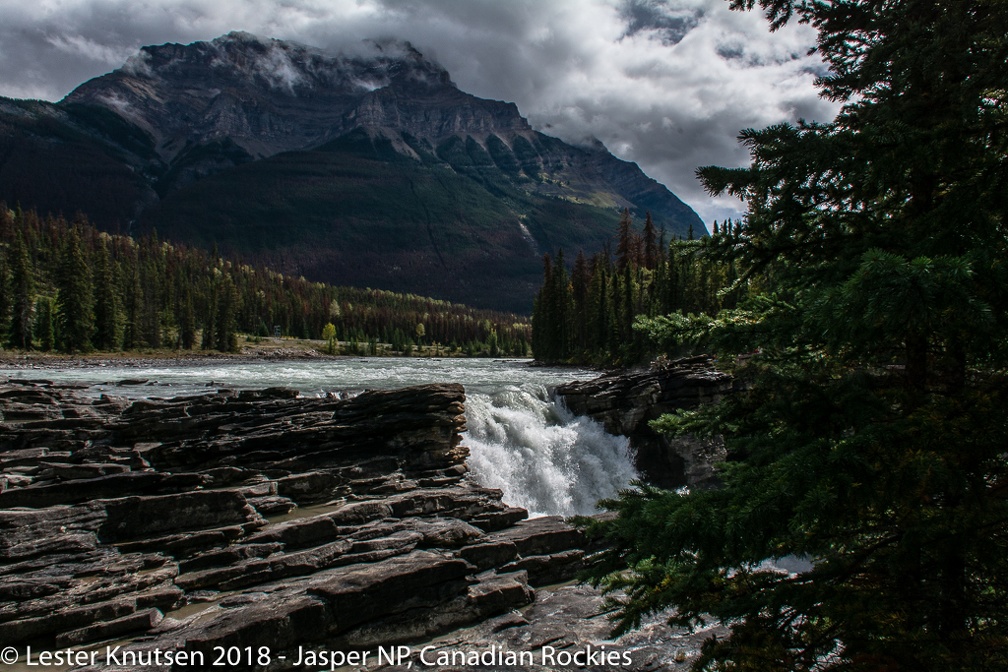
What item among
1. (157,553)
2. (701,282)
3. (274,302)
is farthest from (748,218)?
(274,302)

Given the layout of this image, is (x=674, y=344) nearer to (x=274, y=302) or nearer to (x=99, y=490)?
(x=99, y=490)

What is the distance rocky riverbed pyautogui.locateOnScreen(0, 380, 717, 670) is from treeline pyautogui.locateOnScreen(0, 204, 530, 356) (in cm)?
6903

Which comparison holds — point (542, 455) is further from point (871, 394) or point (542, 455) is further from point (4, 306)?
point (4, 306)

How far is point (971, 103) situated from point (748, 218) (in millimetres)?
2023

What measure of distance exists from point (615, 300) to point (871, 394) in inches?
2660

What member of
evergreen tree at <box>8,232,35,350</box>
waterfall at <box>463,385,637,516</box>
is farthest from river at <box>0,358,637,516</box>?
evergreen tree at <box>8,232,35,350</box>

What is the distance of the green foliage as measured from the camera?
3637 millimetres

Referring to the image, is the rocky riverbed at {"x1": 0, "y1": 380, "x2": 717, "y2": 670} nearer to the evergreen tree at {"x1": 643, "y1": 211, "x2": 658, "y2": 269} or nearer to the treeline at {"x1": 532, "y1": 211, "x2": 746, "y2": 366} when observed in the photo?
the treeline at {"x1": 532, "y1": 211, "x2": 746, "y2": 366}

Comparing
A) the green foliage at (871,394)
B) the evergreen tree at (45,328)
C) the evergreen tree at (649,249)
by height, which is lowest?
the green foliage at (871,394)

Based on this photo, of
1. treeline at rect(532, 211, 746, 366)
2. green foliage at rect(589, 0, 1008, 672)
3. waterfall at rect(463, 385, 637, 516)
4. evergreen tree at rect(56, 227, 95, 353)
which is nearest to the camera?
green foliage at rect(589, 0, 1008, 672)

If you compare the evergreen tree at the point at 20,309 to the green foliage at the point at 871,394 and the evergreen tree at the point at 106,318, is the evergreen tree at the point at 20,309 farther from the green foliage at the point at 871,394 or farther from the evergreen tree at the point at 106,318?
the green foliage at the point at 871,394

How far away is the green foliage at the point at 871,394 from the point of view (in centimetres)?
364

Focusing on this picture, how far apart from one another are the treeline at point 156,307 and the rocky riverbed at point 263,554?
69.0 metres

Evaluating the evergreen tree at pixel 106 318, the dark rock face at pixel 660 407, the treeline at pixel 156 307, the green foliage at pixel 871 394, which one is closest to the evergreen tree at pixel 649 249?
the dark rock face at pixel 660 407
